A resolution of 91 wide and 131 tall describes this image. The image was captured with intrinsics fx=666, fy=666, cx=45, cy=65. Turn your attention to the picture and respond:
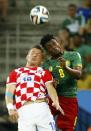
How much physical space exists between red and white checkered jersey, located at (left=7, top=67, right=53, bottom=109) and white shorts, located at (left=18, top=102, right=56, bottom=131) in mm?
91

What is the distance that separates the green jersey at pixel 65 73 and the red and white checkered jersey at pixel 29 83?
36cm

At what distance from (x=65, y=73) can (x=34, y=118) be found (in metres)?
0.86

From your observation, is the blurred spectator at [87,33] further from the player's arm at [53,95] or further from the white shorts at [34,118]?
the white shorts at [34,118]

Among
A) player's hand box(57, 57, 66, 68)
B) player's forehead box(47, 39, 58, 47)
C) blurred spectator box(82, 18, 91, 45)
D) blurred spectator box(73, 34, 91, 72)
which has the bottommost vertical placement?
blurred spectator box(73, 34, 91, 72)

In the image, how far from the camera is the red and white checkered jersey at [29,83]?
7945 millimetres

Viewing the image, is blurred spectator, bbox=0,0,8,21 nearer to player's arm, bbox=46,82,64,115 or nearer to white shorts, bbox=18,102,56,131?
player's arm, bbox=46,82,64,115

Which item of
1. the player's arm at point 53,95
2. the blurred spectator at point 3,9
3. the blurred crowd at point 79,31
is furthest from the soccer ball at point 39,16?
the blurred spectator at point 3,9

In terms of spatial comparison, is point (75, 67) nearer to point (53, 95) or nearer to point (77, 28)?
point (53, 95)

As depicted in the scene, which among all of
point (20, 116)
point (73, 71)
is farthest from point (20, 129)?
point (73, 71)

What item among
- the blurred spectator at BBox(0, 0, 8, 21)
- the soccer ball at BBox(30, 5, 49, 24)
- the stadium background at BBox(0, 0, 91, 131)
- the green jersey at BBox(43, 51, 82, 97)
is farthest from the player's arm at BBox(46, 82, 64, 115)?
the blurred spectator at BBox(0, 0, 8, 21)

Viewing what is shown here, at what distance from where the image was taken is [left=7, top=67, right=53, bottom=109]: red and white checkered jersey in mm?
7945

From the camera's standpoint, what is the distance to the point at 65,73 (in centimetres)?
845

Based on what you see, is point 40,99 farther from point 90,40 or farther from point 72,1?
point 72,1

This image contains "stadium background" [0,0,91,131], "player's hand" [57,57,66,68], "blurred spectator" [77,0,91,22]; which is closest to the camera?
"player's hand" [57,57,66,68]
